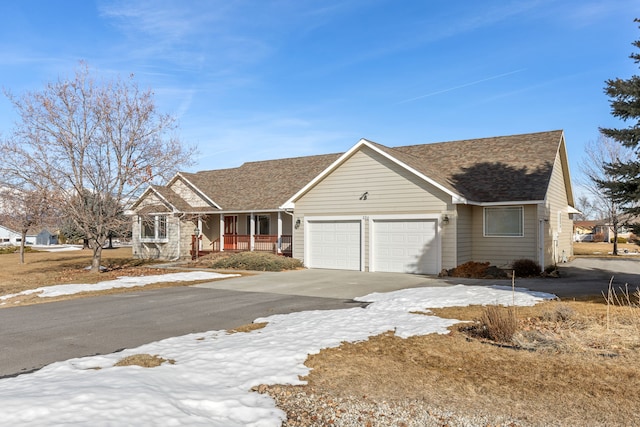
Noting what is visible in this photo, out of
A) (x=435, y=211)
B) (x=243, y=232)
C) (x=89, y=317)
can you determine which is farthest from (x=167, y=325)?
(x=243, y=232)

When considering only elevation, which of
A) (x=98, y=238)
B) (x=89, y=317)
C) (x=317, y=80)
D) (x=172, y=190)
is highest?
(x=317, y=80)

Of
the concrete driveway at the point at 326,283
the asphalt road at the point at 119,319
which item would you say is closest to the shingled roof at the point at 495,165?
the concrete driveway at the point at 326,283

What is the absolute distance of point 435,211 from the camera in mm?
18031

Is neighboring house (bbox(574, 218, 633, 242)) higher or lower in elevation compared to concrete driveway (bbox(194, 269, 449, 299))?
higher

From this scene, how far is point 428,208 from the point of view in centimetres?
1820

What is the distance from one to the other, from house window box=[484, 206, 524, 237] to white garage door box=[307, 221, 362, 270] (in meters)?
5.40

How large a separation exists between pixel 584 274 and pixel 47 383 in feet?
62.7

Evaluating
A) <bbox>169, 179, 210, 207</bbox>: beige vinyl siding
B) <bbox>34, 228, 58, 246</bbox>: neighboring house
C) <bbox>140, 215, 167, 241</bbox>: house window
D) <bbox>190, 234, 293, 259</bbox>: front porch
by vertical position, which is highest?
<bbox>169, 179, 210, 207</bbox>: beige vinyl siding

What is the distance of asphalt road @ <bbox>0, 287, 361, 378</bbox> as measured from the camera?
7.28m

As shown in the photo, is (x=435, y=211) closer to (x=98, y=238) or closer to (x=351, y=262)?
(x=351, y=262)

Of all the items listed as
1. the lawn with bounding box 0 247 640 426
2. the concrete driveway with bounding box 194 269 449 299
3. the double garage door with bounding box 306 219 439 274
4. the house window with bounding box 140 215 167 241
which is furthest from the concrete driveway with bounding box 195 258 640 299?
the house window with bounding box 140 215 167 241

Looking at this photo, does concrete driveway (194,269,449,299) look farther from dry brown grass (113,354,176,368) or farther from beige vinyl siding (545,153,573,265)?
beige vinyl siding (545,153,573,265)

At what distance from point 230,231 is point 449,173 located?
14225 millimetres

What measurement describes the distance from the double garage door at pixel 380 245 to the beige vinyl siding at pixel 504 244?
7.36 feet
